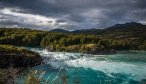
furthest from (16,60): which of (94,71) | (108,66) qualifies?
→ (108,66)

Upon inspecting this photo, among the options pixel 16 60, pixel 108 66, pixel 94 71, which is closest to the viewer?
pixel 16 60

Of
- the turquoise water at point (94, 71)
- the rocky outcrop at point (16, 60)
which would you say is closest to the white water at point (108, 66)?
the turquoise water at point (94, 71)

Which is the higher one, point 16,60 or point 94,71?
point 16,60

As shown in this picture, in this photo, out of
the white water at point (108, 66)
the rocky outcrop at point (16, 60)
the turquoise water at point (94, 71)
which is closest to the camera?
the turquoise water at point (94, 71)

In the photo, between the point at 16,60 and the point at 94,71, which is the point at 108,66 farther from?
the point at 16,60

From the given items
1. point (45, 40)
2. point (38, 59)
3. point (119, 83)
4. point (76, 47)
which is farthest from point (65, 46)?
point (119, 83)

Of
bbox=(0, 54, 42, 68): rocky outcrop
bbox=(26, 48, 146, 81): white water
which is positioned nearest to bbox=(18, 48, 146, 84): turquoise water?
bbox=(26, 48, 146, 81): white water

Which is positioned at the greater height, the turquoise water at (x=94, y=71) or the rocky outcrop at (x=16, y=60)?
the rocky outcrop at (x=16, y=60)

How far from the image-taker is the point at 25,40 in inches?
7495

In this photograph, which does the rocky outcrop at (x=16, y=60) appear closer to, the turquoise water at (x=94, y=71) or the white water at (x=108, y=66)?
the turquoise water at (x=94, y=71)

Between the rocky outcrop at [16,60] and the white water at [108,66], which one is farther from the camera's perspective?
the white water at [108,66]

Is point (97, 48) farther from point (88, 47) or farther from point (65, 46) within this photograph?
point (65, 46)

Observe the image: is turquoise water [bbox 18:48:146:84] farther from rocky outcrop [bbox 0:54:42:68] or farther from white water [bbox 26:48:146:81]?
rocky outcrop [bbox 0:54:42:68]

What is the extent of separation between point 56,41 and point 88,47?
3043cm
